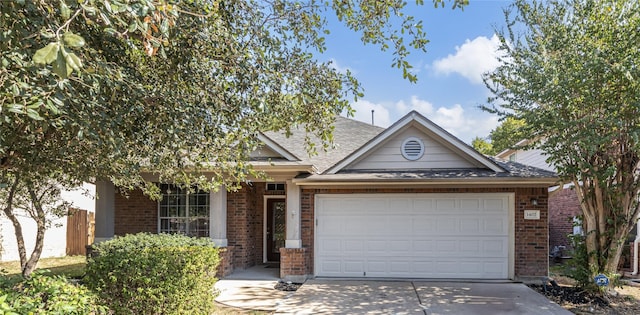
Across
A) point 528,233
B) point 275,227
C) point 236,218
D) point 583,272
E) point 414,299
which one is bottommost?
point 414,299

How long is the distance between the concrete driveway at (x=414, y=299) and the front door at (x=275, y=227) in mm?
3267

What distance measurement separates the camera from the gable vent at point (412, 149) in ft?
34.5

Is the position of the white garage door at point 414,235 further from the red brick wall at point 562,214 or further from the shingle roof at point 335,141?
the red brick wall at point 562,214

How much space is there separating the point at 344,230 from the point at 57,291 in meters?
7.46

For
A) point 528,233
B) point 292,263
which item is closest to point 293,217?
point 292,263

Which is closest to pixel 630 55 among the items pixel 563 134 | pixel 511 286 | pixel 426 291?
pixel 563 134

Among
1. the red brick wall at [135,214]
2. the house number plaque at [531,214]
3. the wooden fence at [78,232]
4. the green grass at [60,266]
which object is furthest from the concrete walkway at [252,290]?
the wooden fence at [78,232]

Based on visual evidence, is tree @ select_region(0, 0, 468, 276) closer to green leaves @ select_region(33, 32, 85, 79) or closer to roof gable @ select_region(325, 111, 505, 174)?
green leaves @ select_region(33, 32, 85, 79)

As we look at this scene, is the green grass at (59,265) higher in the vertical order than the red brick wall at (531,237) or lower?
lower

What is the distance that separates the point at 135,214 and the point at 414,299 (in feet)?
27.3

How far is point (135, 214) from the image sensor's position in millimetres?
11742

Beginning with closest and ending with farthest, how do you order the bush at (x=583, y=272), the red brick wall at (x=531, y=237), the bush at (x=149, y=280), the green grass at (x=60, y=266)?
1. the bush at (x=149, y=280)
2. the bush at (x=583, y=272)
3. the red brick wall at (x=531, y=237)
4. the green grass at (x=60, y=266)

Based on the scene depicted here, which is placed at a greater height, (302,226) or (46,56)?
(46,56)

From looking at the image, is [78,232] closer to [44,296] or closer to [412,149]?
[412,149]
